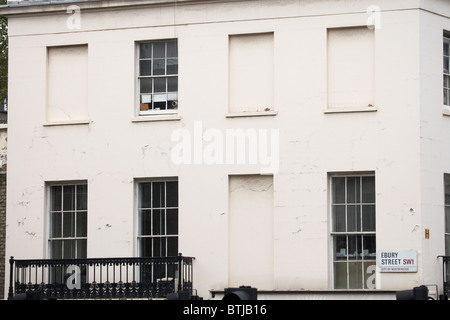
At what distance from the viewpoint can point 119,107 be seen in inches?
1116

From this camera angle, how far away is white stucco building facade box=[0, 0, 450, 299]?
2644cm

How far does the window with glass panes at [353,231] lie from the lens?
86.9ft

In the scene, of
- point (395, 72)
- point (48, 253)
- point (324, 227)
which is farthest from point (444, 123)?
point (48, 253)

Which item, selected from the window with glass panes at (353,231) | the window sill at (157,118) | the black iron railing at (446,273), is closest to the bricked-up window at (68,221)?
the window sill at (157,118)

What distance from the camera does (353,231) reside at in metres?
26.7

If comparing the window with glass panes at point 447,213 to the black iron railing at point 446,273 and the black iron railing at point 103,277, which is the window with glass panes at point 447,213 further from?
the black iron railing at point 103,277

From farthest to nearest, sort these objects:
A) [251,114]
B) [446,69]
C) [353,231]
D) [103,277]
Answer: [103,277] < [446,69] < [251,114] < [353,231]

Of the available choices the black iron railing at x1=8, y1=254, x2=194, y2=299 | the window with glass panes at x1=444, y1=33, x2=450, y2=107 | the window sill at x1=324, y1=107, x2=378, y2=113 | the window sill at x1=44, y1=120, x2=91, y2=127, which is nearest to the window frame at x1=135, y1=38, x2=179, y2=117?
the window sill at x1=44, y1=120, x2=91, y2=127

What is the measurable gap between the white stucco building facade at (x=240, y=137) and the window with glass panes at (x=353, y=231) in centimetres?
3

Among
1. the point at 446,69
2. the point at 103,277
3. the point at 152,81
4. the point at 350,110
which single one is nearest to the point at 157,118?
the point at 152,81

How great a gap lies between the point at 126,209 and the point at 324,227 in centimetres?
482

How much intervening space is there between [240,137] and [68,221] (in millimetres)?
4840

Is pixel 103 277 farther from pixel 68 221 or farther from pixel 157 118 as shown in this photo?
pixel 157 118

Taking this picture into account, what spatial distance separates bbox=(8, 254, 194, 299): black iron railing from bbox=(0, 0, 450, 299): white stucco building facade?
20.3 inches
